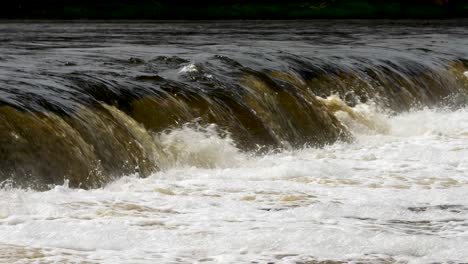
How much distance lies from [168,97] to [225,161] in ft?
7.27

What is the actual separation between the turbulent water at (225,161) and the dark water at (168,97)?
4cm

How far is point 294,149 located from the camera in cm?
1745

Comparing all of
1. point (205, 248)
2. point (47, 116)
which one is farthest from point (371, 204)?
point (47, 116)

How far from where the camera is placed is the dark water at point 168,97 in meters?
13.5

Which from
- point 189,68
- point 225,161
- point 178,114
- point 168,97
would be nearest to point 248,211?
point 225,161

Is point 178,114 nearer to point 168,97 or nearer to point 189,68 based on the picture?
point 168,97

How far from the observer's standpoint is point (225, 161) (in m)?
15.4
